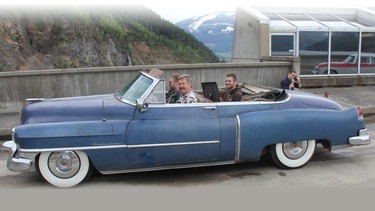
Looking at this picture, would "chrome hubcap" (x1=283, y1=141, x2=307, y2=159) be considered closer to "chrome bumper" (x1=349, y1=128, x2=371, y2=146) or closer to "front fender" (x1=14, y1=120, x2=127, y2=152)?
"chrome bumper" (x1=349, y1=128, x2=371, y2=146)

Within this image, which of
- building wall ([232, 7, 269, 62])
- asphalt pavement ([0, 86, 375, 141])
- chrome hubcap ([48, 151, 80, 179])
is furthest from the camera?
building wall ([232, 7, 269, 62])

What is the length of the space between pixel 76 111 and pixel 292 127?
108 inches

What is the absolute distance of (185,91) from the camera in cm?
534

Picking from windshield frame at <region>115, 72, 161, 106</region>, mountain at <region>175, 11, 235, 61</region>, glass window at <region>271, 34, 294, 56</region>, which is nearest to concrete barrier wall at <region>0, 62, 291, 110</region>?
glass window at <region>271, 34, 294, 56</region>

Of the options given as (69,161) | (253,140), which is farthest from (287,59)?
(69,161)

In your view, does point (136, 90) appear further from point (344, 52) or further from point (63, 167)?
point (344, 52)

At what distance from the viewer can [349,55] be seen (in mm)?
14062

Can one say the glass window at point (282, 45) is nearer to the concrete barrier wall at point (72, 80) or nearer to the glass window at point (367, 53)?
the glass window at point (367, 53)

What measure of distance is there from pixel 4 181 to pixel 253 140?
10.5 ft

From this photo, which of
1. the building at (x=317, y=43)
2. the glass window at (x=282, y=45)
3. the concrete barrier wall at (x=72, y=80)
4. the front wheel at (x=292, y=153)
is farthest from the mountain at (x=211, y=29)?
the front wheel at (x=292, y=153)

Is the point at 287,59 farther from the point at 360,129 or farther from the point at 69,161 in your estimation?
the point at 69,161

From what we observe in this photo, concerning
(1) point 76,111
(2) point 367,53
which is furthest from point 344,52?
(1) point 76,111

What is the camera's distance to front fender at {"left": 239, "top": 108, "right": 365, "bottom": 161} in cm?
492

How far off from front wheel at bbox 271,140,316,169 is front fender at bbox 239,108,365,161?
121mm
